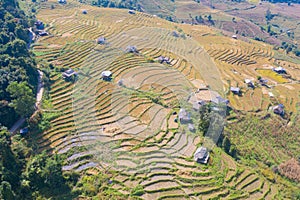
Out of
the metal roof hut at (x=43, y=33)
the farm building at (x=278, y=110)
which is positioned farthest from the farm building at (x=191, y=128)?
the metal roof hut at (x=43, y=33)

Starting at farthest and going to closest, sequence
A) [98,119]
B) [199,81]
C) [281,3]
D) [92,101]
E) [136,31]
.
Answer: [281,3] < [136,31] < [199,81] < [92,101] < [98,119]

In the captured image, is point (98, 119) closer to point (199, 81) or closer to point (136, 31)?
point (199, 81)

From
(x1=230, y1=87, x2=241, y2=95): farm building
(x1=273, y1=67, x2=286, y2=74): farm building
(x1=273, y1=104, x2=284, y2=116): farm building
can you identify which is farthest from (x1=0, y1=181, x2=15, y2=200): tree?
(x1=273, y1=67, x2=286, y2=74): farm building

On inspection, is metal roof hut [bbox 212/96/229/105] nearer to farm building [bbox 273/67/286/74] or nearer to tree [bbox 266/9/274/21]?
farm building [bbox 273/67/286/74]

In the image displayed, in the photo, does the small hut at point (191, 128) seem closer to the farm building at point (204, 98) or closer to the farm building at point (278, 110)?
the farm building at point (204, 98)

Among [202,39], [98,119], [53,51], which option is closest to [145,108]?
[98,119]

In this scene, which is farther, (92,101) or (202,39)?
(202,39)

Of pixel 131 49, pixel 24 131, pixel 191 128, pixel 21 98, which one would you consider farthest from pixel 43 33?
pixel 191 128
